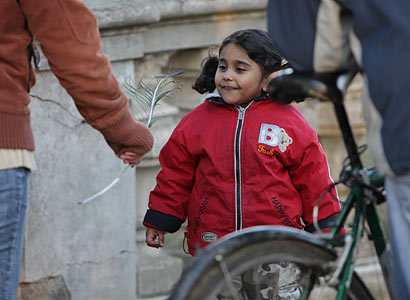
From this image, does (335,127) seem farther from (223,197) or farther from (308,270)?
(308,270)

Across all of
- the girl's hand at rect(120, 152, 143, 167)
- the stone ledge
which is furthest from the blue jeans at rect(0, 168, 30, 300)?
the stone ledge

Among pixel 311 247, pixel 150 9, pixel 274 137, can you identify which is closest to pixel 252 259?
pixel 311 247

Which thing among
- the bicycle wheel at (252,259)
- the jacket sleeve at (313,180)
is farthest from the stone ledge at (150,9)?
the bicycle wheel at (252,259)

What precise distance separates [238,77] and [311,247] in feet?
3.86

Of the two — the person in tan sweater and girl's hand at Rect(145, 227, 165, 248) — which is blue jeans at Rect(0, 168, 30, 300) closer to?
the person in tan sweater

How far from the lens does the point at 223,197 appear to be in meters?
3.25

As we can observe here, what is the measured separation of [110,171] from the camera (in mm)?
4484

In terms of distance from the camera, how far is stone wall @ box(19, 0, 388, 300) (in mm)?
4293

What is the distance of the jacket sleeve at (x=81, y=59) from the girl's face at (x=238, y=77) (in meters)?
0.43

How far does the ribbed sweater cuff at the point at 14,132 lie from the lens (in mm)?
2797

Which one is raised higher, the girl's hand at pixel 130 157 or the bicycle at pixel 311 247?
the bicycle at pixel 311 247

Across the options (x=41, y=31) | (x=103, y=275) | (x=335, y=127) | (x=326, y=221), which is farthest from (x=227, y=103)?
(x=335, y=127)

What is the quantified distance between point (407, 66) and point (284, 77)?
0.40m

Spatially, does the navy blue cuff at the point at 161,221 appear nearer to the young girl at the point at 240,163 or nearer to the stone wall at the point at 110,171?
the young girl at the point at 240,163
